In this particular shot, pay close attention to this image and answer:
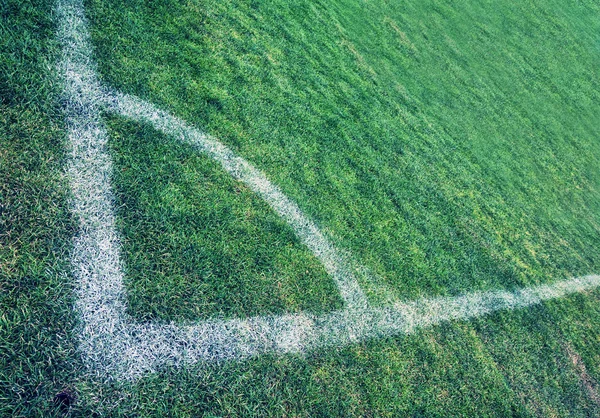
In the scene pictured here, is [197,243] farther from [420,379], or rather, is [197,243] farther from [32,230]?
[420,379]

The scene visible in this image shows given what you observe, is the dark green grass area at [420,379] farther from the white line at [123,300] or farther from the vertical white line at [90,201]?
the vertical white line at [90,201]

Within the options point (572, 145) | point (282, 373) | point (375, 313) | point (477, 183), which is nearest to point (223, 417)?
point (282, 373)

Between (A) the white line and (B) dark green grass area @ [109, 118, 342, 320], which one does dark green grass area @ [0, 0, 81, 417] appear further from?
(B) dark green grass area @ [109, 118, 342, 320]

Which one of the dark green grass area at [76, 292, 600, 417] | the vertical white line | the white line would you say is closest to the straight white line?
the white line

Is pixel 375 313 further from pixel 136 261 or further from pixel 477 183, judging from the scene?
pixel 477 183

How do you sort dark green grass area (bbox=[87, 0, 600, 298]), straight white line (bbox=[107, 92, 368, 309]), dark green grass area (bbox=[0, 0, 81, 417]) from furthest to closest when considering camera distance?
dark green grass area (bbox=[87, 0, 600, 298]), straight white line (bbox=[107, 92, 368, 309]), dark green grass area (bbox=[0, 0, 81, 417])

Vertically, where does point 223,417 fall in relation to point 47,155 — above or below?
below

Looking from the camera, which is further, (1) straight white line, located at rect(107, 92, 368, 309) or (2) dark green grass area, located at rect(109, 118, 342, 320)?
(1) straight white line, located at rect(107, 92, 368, 309)

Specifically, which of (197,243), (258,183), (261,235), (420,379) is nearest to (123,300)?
(197,243)
